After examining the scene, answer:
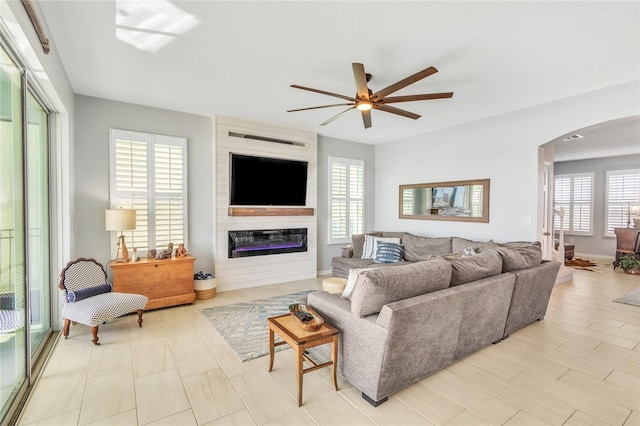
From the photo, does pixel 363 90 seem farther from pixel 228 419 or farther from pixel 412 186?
pixel 412 186

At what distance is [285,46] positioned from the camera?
2758mm

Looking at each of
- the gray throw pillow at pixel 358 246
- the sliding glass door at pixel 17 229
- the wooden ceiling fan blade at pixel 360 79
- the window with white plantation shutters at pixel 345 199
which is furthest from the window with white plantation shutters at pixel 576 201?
the sliding glass door at pixel 17 229

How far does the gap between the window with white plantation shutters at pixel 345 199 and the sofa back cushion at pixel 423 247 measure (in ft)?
4.28

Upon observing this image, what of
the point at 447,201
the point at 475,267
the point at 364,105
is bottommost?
the point at 475,267

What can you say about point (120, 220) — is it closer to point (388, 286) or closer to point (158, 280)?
point (158, 280)

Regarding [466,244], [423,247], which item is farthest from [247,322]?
[466,244]

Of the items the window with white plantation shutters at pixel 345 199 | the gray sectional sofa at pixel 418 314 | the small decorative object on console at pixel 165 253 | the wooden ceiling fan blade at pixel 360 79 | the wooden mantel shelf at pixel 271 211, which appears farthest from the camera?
the window with white plantation shutters at pixel 345 199

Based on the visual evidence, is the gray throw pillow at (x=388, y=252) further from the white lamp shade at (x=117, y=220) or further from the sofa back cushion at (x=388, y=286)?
the white lamp shade at (x=117, y=220)

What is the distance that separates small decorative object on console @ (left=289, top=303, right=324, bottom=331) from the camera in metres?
2.18

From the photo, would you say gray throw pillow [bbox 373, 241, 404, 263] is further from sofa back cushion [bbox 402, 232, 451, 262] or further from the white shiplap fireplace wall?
the white shiplap fireplace wall

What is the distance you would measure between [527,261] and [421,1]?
2.74m

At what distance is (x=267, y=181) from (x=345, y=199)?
6.10 ft

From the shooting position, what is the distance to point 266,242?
17.5 feet

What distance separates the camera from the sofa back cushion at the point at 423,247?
196 inches
